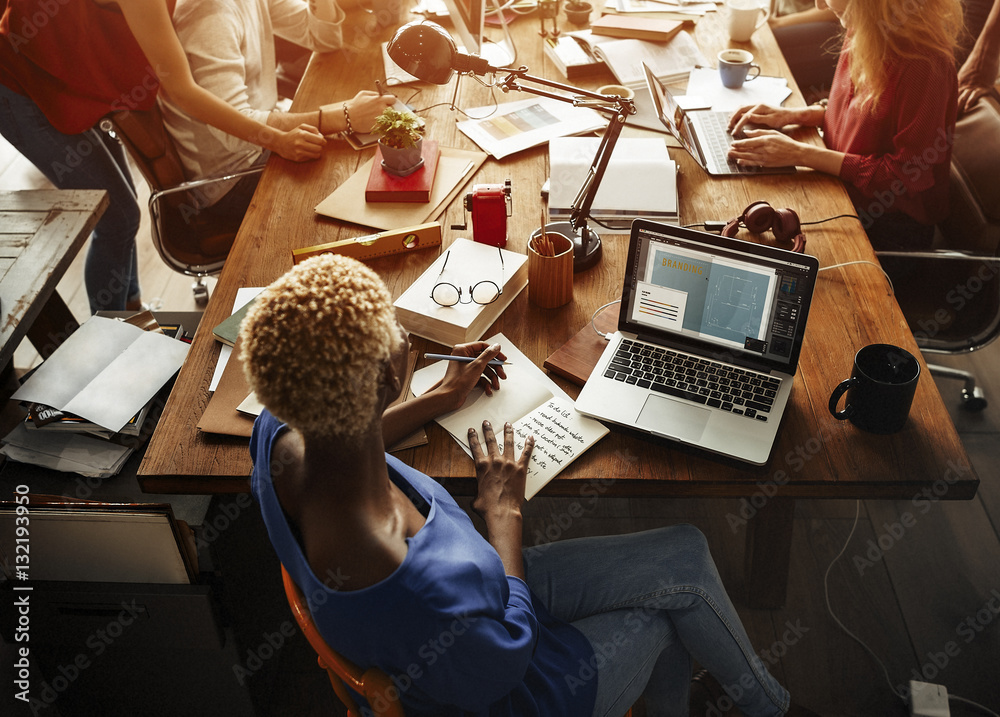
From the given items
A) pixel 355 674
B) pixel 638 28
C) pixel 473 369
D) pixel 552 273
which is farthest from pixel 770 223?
pixel 355 674

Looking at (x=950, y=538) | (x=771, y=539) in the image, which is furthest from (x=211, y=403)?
(x=950, y=538)

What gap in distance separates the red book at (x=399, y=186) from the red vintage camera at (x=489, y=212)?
23 centimetres

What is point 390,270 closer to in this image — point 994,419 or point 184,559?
point 184,559

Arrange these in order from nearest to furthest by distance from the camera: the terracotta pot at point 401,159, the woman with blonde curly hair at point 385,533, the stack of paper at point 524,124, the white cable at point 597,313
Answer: the woman with blonde curly hair at point 385,533
the white cable at point 597,313
the terracotta pot at point 401,159
the stack of paper at point 524,124

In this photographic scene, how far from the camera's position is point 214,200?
2309 millimetres

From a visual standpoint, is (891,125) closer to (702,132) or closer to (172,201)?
(702,132)

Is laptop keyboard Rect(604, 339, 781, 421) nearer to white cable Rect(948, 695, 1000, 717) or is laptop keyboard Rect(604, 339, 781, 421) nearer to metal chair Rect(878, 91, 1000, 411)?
metal chair Rect(878, 91, 1000, 411)

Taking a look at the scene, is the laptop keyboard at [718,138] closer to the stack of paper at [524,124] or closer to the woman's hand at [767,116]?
the woman's hand at [767,116]

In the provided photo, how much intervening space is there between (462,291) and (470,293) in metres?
0.02

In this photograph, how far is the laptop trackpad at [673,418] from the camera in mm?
1294

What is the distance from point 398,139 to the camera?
1842 millimetres

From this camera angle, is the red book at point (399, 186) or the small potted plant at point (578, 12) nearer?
the red book at point (399, 186)

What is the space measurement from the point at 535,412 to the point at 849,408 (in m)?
0.53

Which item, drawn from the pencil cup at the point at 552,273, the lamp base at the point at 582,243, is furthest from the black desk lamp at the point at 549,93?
the pencil cup at the point at 552,273
